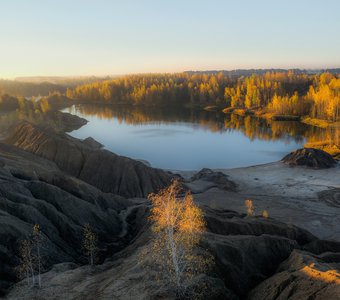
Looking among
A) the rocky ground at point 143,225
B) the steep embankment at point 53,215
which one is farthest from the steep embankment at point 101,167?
the steep embankment at point 53,215

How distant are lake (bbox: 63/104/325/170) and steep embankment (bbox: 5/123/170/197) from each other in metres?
26.4

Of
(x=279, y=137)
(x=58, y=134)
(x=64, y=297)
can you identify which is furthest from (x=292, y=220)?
(x=279, y=137)

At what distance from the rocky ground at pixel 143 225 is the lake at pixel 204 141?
2121 cm

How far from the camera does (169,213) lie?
29.3m

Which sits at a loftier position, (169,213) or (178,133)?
(169,213)

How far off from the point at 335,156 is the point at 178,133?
7334cm

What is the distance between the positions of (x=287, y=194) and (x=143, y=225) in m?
39.3

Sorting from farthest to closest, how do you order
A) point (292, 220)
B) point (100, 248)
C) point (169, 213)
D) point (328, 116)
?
point (328, 116) → point (292, 220) → point (100, 248) → point (169, 213)

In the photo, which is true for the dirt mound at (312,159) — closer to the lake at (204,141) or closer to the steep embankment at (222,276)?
the lake at (204,141)

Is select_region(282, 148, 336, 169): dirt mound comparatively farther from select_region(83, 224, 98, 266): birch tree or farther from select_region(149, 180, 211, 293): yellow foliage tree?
select_region(149, 180, 211, 293): yellow foliage tree

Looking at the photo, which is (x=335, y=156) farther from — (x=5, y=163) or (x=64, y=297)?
(x=64, y=297)

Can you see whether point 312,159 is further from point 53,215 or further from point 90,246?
point 90,246

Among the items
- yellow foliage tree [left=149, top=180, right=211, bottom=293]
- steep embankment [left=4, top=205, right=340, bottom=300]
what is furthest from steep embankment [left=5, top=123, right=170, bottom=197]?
yellow foliage tree [left=149, top=180, right=211, bottom=293]

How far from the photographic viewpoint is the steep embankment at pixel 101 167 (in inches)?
3327
